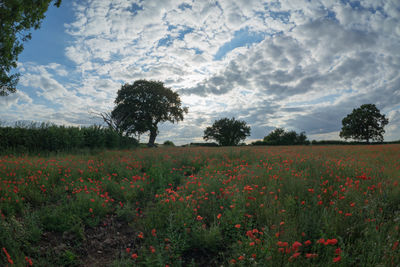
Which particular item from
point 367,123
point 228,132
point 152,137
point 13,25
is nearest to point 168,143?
point 152,137

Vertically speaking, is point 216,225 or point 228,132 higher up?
point 228,132

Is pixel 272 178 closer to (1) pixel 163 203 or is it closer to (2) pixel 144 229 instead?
(1) pixel 163 203

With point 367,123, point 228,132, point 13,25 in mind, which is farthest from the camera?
point 228,132

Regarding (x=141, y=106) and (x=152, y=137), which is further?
(x=152, y=137)

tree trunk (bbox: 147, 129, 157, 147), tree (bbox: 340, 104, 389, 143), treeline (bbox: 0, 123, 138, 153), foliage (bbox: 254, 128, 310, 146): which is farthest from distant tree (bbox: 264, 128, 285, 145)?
treeline (bbox: 0, 123, 138, 153)

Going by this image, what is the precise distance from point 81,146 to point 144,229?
15.1 m

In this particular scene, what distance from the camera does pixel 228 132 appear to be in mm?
52219

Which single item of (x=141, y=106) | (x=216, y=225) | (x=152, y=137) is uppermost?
(x=141, y=106)

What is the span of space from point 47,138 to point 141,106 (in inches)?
772

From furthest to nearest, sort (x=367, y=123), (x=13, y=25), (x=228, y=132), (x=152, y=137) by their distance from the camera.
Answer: (x=228, y=132) < (x=367, y=123) < (x=152, y=137) < (x=13, y=25)

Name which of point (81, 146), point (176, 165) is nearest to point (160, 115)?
point (81, 146)

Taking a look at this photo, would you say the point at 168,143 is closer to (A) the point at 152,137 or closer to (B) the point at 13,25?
(A) the point at 152,137

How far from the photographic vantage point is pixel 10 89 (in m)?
14.1

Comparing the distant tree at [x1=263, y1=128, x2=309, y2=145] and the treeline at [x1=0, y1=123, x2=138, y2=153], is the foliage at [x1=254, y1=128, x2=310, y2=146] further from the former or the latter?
the treeline at [x1=0, y1=123, x2=138, y2=153]
